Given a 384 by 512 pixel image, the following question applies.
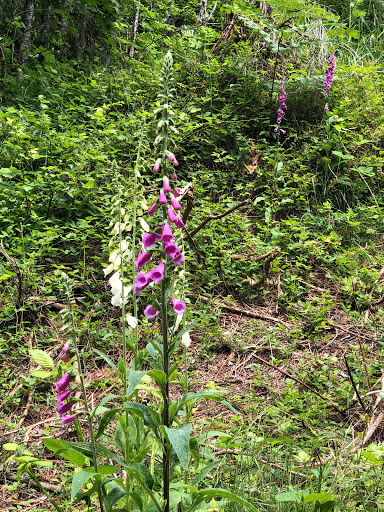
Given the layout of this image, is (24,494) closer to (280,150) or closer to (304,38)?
(280,150)

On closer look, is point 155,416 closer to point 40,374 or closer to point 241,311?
point 40,374

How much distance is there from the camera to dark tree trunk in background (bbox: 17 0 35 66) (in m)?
7.11

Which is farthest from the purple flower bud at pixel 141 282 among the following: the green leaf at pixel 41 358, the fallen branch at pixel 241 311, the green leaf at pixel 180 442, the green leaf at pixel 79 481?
the fallen branch at pixel 241 311

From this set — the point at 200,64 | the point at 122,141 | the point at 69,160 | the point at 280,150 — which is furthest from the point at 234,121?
the point at 69,160

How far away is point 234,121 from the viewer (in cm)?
638

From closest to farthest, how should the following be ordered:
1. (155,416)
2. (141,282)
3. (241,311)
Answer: (155,416), (141,282), (241,311)

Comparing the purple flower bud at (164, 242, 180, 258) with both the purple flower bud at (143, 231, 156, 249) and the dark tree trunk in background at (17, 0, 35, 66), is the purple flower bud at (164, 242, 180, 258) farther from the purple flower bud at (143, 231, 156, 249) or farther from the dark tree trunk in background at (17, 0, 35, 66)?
the dark tree trunk in background at (17, 0, 35, 66)

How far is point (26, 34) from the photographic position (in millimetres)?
7410

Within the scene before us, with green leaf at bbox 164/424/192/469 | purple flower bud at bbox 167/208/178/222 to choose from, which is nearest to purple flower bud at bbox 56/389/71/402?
green leaf at bbox 164/424/192/469

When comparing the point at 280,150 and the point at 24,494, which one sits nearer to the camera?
the point at 24,494

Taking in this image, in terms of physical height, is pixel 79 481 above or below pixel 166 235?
below


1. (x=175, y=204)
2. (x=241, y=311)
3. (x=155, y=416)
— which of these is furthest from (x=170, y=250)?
(x=241, y=311)

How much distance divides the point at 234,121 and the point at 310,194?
1.59 meters

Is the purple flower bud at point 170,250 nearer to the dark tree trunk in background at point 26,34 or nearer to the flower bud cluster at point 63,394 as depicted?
the flower bud cluster at point 63,394
